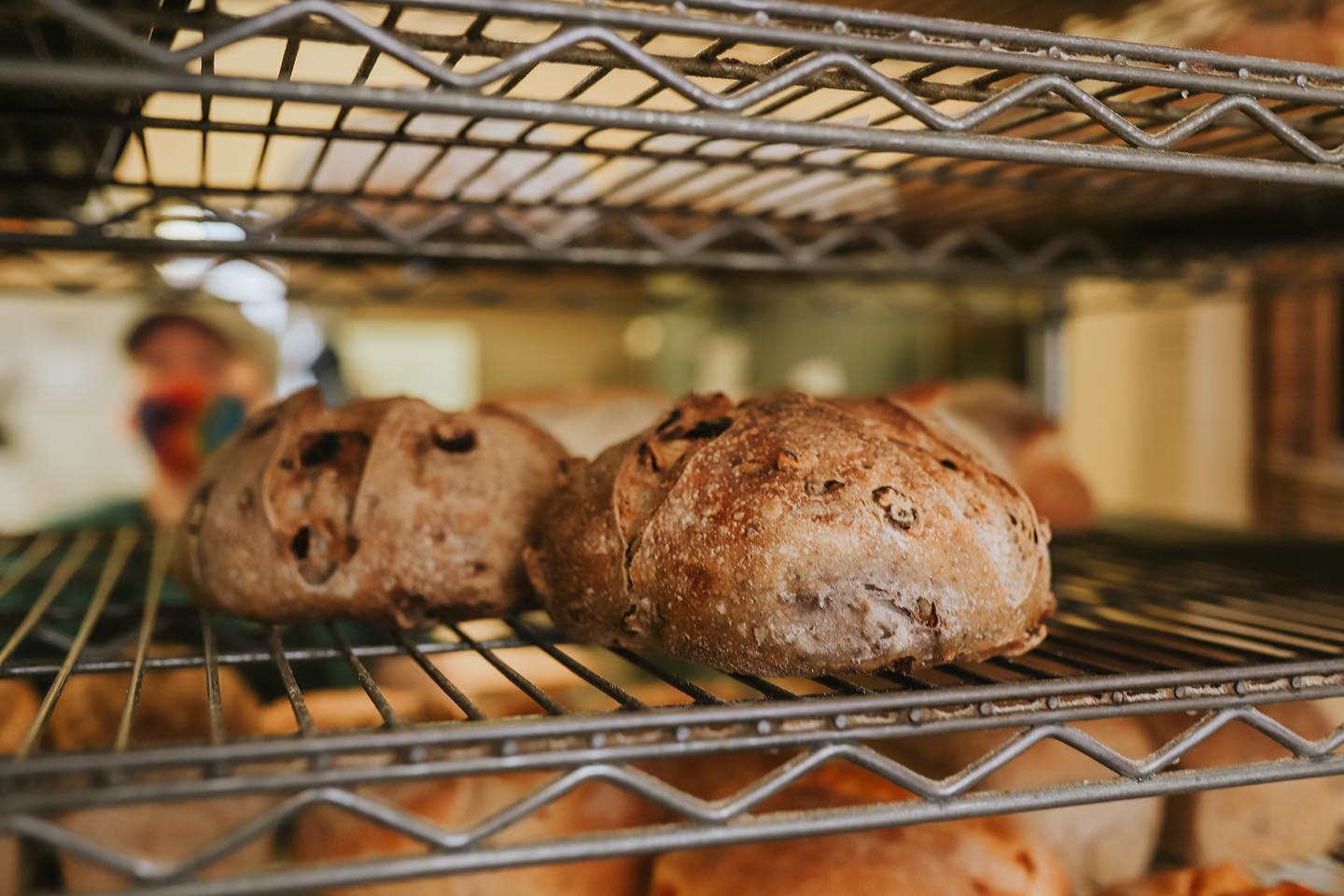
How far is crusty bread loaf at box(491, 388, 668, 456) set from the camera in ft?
4.65

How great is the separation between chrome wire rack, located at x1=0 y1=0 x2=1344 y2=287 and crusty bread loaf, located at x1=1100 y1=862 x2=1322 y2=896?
21.4 inches

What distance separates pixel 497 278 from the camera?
2.14 m

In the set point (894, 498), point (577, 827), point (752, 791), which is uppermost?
point (894, 498)

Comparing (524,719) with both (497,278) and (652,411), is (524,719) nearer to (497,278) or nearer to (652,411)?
(652,411)

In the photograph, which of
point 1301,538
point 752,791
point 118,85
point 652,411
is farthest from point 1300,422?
point 118,85

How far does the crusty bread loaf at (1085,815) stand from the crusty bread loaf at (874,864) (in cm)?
8

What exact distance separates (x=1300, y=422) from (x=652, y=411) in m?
1.86

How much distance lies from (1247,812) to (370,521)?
2.76 feet

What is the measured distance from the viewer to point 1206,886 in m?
0.86

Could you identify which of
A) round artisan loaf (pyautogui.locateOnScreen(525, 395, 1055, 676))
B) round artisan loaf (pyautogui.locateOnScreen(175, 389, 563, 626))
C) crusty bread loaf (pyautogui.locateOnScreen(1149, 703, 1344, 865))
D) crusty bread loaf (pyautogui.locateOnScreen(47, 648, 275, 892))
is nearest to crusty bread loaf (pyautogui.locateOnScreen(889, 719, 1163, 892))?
crusty bread loaf (pyautogui.locateOnScreen(1149, 703, 1344, 865))

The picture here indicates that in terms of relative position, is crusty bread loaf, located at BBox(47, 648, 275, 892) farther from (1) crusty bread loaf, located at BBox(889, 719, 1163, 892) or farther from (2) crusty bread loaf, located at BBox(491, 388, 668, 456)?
(1) crusty bread loaf, located at BBox(889, 719, 1163, 892)

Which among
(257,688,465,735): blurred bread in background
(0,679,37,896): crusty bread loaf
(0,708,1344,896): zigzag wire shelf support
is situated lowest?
(257,688,465,735): blurred bread in background

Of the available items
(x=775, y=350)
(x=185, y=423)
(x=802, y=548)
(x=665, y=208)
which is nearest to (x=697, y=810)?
(x=802, y=548)

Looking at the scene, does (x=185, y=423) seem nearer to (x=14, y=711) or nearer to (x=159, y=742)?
(x=14, y=711)
